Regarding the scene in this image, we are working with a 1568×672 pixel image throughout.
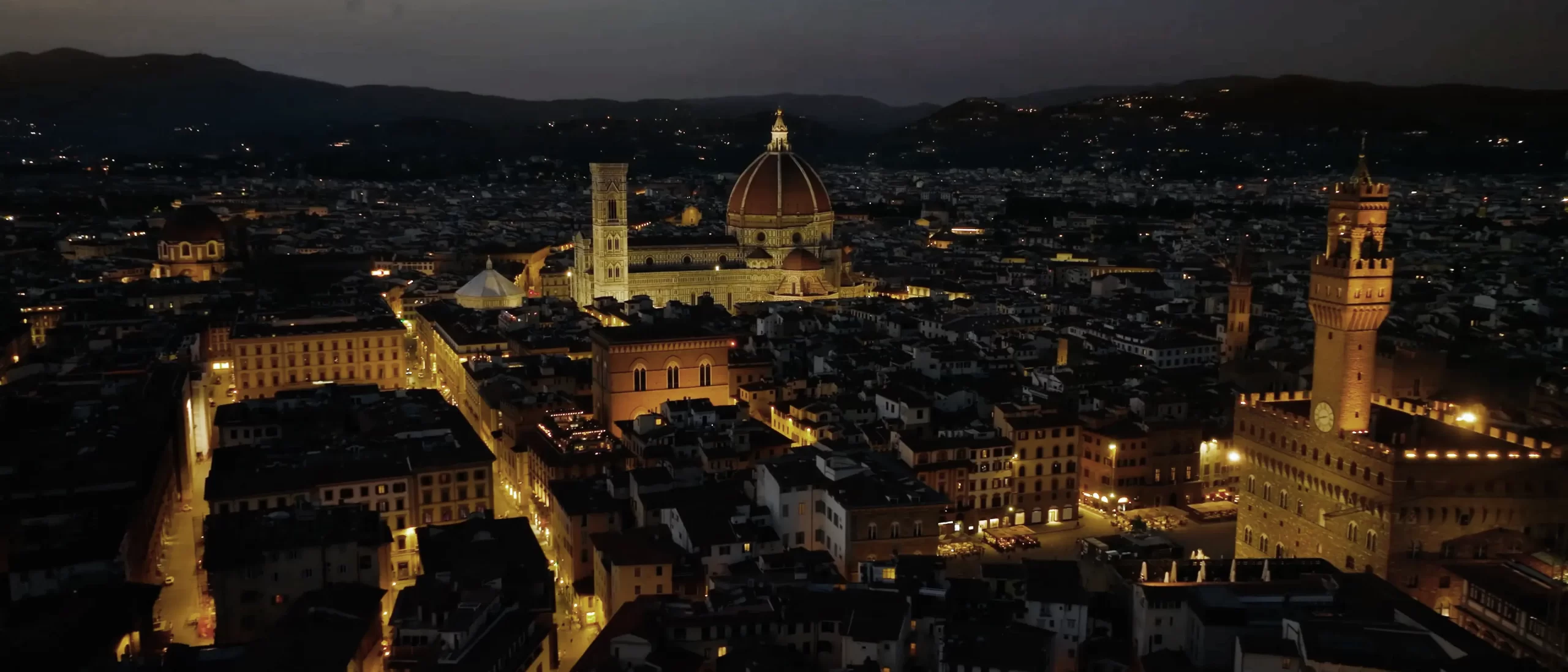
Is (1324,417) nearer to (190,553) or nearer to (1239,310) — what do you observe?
(1239,310)

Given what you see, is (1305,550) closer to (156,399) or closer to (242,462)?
(242,462)

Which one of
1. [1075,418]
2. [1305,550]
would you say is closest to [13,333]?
[1075,418]

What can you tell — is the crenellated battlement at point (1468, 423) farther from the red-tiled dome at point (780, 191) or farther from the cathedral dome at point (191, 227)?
the cathedral dome at point (191, 227)

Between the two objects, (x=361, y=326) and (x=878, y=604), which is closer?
(x=878, y=604)

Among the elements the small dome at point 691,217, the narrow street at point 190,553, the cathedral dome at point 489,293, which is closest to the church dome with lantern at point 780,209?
the cathedral dome at point 489,293

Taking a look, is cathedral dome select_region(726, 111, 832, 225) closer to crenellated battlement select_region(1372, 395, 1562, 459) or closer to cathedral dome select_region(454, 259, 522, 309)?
cathedral dome select_region(454, 259, 522, 309)

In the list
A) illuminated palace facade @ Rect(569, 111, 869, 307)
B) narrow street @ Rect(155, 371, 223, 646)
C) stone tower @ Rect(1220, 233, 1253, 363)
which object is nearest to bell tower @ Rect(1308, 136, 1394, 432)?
stone tower @ Rect(1220, 233, 1253, 363)

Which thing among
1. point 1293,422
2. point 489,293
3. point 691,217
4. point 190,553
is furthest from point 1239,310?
point 691,217
